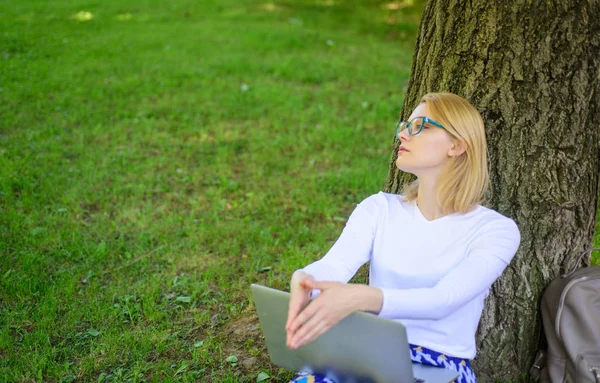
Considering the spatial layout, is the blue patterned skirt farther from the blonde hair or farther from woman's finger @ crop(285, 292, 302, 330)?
the blonde hair

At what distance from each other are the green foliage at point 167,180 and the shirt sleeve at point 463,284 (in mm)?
1364

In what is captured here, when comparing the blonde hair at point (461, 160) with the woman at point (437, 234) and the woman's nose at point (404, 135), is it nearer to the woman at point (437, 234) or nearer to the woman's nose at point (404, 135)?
the woman at point (437, 234)

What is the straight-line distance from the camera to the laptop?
2.04 m

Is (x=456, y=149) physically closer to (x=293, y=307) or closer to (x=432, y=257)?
(x=432, y=257)

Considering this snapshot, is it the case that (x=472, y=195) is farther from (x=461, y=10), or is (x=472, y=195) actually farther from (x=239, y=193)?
(x=239, y=193)

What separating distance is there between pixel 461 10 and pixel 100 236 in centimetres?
319

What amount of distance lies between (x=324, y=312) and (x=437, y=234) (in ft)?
2.22

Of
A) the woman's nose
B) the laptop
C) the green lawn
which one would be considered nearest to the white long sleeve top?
the laptop

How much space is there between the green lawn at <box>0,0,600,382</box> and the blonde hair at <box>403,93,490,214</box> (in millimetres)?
1400

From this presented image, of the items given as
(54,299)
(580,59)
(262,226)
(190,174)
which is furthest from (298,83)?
(580,59)

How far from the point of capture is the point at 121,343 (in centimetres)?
351

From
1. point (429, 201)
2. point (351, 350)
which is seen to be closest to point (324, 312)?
point (351, 350)

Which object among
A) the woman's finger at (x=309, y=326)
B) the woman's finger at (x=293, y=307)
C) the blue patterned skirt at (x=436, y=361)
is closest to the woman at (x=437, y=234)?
the blue patterned skirt at (x=436, y=361)

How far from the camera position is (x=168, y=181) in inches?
227
